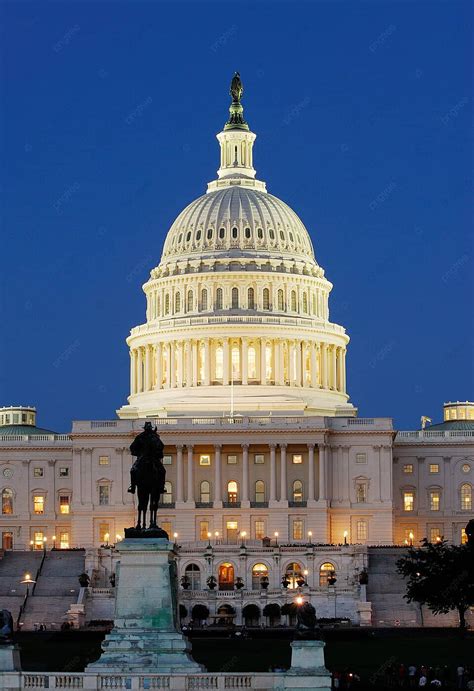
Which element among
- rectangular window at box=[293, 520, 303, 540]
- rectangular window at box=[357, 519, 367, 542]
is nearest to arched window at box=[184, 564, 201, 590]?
rectangular window at box=[293, 520, 303, 540]

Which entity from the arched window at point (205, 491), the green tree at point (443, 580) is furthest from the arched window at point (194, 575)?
the arched window at point (205, 491)

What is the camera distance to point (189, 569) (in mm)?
171250

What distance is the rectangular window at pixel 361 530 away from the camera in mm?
194500

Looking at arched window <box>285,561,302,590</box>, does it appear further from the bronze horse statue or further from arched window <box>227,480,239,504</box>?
the bronze horse statue

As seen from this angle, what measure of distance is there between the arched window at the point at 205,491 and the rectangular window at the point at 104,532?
27.9ft

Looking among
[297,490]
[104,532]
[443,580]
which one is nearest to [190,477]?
[104,532]

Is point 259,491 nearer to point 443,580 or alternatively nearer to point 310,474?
point 310,474

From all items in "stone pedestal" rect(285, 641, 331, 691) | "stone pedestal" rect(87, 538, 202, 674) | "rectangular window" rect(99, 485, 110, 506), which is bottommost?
"stone pedestal" rect(285, 641, 331, 691)

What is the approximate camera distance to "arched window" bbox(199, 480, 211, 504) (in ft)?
644

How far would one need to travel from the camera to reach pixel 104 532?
195500mm

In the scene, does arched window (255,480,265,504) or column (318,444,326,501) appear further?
arched window (255,480,265,504)

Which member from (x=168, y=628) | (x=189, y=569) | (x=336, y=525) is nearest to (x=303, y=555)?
(x=189, y=569)

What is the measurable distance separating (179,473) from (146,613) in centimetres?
11302

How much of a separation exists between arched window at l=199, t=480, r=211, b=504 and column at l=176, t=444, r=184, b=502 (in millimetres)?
1948
